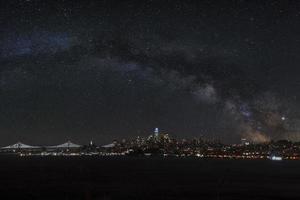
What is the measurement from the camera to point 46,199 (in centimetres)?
8225

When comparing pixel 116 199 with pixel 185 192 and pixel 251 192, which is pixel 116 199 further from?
pixel 251 192

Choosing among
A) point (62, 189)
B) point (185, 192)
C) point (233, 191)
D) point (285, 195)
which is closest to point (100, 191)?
point (62, 189)

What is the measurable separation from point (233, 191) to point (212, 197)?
10.7 m

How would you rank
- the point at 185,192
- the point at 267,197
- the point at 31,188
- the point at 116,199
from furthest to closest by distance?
the point at 31,188 < the point at 185,192 < the point at 267,197 < the point at 116,199

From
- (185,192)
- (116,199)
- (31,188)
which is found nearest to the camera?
(116,199)

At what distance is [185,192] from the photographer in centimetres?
9688

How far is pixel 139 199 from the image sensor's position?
8294cm

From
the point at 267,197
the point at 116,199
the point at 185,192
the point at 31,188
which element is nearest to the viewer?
the point at 116,199

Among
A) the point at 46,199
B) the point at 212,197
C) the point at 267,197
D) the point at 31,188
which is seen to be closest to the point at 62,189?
the point at 31,188

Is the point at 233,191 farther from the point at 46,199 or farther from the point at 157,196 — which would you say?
the point at 46,199

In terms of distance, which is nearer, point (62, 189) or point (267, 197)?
point (267, 197)

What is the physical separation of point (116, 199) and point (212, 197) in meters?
17.0

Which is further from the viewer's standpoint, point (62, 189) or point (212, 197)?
point (62, 189)

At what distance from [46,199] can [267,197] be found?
112 feet
